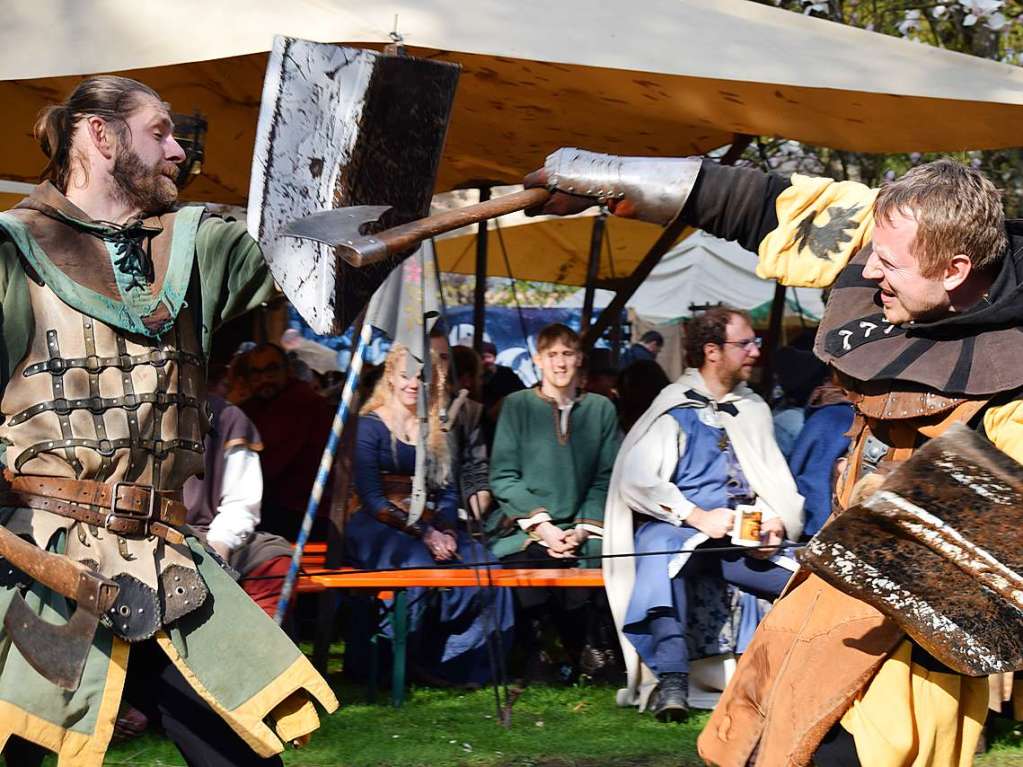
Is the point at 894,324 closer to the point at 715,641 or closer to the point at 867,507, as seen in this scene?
the point at 867,507

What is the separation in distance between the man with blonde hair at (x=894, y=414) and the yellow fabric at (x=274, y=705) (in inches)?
29.3

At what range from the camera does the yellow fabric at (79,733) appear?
2580mm

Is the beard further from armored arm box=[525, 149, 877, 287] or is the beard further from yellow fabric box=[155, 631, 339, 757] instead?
yellow fabric box=[155, 631, 339, 757]

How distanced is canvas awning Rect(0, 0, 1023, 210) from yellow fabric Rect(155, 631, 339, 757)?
2.46 meters

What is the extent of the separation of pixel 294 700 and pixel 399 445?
291 centimetres

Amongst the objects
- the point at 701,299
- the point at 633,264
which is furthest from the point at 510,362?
the point at 633,264

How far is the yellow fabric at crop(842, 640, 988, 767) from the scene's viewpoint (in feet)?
7.94

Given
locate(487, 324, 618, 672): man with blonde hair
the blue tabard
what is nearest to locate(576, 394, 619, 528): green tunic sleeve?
locate(487, 324, 618, 672): man with blonde hair

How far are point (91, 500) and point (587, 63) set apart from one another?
2712mm

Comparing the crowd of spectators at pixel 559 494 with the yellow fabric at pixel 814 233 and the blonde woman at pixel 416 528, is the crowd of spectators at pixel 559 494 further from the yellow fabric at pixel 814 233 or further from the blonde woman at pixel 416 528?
the yellow fabric at pixel 814 233

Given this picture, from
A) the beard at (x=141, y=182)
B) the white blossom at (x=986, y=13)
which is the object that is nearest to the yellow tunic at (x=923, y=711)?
the beard at (x=141, y=182)

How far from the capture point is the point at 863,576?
2350 mm

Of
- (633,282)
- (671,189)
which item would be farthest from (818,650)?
(633,282)

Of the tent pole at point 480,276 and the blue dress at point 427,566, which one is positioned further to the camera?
the tent pole at point 480,276
